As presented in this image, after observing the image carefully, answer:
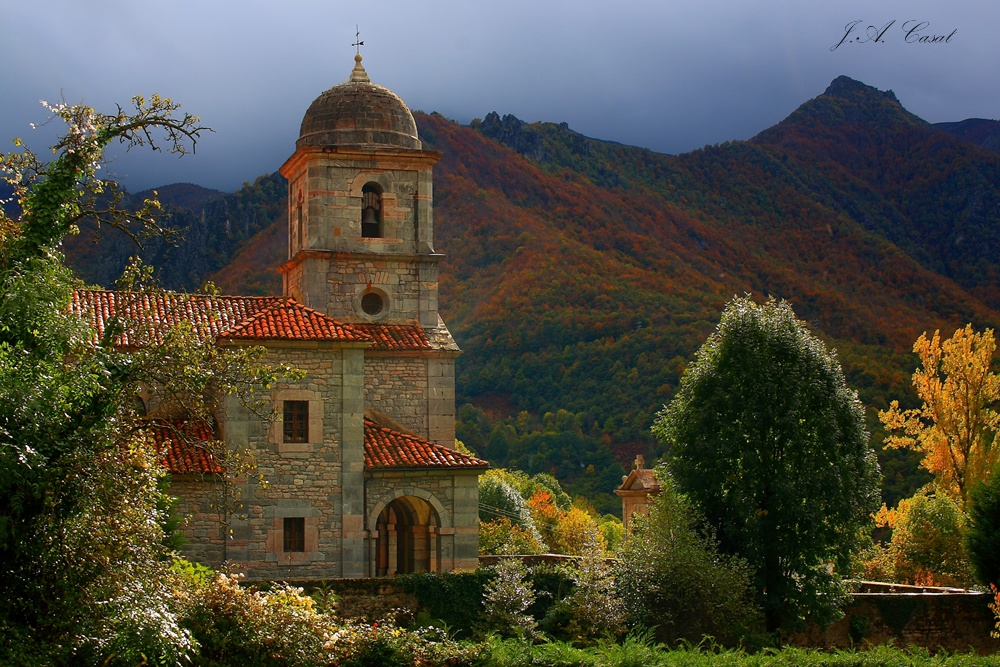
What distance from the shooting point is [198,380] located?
686 inches

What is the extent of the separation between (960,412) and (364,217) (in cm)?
1867

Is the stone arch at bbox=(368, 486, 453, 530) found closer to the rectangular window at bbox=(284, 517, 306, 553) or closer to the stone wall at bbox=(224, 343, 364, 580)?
the stone wall at bbox=(224, 343, 364, 580)

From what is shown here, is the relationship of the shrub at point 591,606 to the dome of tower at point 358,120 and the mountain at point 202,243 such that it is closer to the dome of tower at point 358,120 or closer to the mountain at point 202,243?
the dome of tower at point 358,120

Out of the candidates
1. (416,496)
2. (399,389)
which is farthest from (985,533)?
(399,389)

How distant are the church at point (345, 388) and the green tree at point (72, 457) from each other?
24.8 ft

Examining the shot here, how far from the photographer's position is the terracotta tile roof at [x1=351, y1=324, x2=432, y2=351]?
110 feet

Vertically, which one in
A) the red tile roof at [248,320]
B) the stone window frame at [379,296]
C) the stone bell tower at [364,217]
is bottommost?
the red tile roof at [248,320]

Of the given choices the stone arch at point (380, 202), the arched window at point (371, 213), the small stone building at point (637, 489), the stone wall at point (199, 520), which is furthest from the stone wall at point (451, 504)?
the small stone building at point (637, 489)

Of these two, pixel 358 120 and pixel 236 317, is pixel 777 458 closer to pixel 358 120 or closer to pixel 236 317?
pixel 236 317

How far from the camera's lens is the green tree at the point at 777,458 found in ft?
96.9

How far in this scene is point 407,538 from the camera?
3238cm

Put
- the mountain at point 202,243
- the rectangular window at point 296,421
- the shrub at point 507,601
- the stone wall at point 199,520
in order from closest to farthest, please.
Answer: the shrub at point 507,601
the stone wall at point 199,520
the rectangular window at point 296,421
the mountain at point 202,243

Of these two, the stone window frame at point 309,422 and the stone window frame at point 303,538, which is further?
the stone window frame at point 309,422

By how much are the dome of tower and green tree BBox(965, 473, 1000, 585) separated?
17.0 meters
